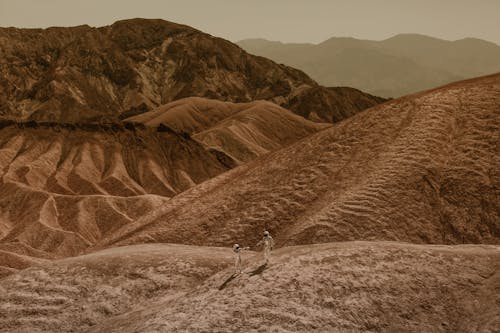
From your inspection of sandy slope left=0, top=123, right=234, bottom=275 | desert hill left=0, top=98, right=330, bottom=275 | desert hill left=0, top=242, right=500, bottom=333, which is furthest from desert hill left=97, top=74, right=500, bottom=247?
desert hill left=0, top=98, right=330, bottom=275

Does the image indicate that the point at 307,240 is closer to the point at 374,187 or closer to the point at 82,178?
the point at 374,187

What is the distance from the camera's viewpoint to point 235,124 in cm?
14662

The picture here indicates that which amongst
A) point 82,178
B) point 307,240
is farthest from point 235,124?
point 307,240

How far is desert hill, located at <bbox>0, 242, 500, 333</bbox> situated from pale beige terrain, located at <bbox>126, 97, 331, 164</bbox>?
338 feet

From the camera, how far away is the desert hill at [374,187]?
31156 millimetres

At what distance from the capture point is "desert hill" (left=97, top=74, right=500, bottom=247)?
3116cm

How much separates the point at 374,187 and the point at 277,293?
16.8 m

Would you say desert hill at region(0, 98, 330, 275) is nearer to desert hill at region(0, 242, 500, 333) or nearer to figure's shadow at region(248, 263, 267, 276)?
desert hill at region(0, 242, 500, 333)

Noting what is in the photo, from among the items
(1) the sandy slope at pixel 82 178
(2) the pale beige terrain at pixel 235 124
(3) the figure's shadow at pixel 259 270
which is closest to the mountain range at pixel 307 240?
(3) the figure's shadow at pixel 259 270

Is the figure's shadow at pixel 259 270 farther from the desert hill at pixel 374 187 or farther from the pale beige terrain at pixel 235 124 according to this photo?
the pale beige terrain at pixel 235 124

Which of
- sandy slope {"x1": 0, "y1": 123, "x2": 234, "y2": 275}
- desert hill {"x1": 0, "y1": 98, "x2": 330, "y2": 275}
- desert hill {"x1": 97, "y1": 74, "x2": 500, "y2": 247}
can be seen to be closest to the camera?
desert hill {"x1": 97, "y1": 74, "x2": 500, "y2": 247}

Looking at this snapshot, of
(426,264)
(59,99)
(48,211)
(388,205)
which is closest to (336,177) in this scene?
(388,205)

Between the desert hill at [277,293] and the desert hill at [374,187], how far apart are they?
8.58 m

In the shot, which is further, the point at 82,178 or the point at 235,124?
the point at 235,124
